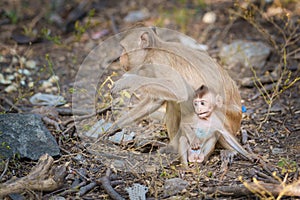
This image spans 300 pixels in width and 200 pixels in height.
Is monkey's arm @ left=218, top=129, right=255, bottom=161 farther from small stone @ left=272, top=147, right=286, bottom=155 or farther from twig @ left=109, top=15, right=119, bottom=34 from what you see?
twig @ left=109, top=15, right=119, bottom=34

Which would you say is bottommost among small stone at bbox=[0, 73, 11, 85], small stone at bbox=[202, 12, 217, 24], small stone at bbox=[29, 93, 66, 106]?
small stone at bbox=[29, 93, 66, 106]

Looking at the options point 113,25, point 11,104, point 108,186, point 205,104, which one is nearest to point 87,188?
point 108,186

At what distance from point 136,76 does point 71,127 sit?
3.47 ft

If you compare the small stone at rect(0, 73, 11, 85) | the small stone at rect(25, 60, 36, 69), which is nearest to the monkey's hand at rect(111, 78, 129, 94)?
the small stone at rect(0, 73, 11, 85)

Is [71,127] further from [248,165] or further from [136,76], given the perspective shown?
[248,165]

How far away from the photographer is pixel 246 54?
21.5ft

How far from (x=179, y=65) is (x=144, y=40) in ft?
1.21

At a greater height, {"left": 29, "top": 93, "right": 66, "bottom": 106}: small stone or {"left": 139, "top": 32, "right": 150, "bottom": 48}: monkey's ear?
{"left": 139, "top": 32, "right": 150, "bottom": 48}: monkey's ear

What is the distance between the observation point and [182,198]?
386cm

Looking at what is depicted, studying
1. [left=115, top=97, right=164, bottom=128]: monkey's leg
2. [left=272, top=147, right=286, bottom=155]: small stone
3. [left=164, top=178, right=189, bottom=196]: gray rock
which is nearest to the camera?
[left=164, top=178, right=189, bottom=196]: gray rock

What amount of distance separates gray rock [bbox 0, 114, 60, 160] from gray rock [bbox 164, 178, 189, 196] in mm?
1100

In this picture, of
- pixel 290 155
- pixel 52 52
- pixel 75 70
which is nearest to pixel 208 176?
pixel 290 155

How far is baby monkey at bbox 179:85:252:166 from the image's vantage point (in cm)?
431

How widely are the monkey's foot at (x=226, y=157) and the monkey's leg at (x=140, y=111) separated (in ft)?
2.46
